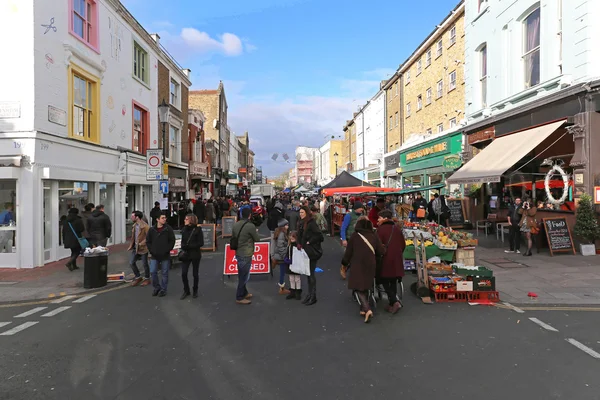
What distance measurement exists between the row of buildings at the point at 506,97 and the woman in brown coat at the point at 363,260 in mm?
6663

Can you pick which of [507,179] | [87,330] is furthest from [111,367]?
[507,179]

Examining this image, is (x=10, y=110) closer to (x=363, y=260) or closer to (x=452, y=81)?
(x=363, y=260)

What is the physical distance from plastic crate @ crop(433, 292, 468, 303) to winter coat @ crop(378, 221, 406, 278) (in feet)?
3.83

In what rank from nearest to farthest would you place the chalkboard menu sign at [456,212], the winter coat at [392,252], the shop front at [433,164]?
the winter coat at [392,252] → the chalkboard menu sign at [456,212] → the shop front at [433,164]

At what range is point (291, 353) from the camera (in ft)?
15.7

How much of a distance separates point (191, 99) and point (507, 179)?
3584 cm

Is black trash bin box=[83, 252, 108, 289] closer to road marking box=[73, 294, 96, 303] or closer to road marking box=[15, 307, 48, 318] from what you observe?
road marking box=[73, 294, 96, 303]

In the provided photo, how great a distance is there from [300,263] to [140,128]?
14505mm

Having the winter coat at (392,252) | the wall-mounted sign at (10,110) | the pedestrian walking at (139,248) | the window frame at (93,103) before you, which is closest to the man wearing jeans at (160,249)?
the pedestrian walking at (139,248)

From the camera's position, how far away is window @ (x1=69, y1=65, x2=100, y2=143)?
498 inches

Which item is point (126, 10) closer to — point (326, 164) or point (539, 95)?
point (539, 95)

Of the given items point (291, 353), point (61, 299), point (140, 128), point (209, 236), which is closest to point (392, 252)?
point (291, 353)

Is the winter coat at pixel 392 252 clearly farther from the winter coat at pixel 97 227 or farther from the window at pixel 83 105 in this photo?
the window at pixel 83 105

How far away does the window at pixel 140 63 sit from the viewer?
1816cm
